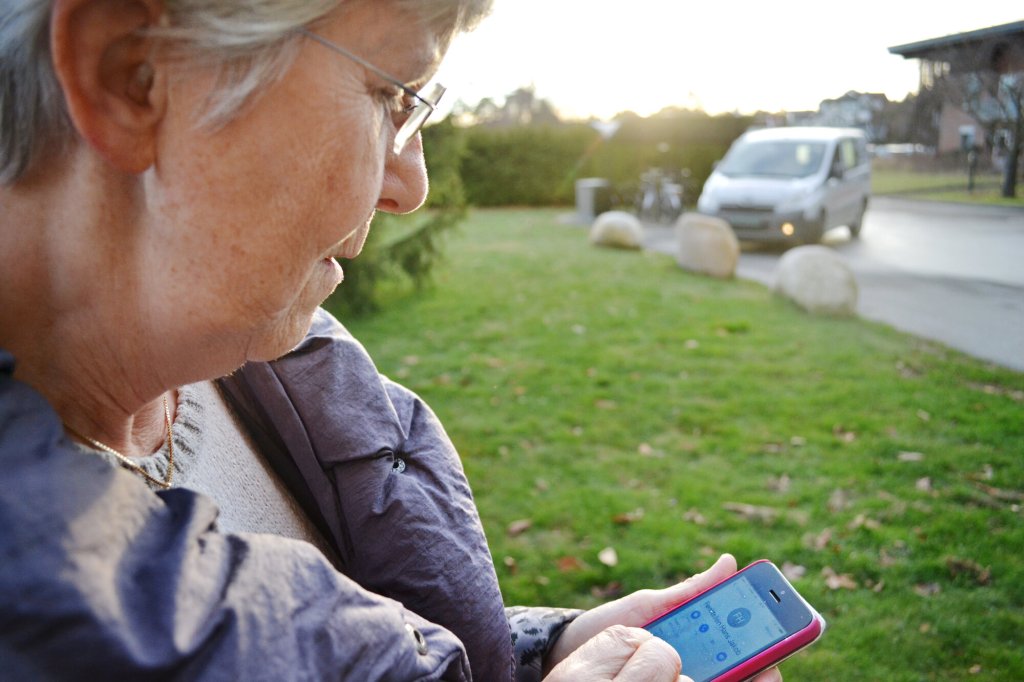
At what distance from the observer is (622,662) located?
115cm

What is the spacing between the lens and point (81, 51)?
0.82 metres

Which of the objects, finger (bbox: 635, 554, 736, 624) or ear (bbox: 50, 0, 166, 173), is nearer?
ear (bbox: 50, 0, 166, 173)

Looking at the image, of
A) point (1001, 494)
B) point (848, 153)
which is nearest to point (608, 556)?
point (1001, 494)

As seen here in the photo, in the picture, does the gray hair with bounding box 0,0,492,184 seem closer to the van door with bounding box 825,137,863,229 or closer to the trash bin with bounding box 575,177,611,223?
the van door with bounding box 825,137,863,229

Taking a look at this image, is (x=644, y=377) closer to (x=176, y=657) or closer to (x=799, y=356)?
(x=799, y=356)

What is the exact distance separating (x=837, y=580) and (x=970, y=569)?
0.57 metres

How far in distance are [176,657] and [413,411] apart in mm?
736

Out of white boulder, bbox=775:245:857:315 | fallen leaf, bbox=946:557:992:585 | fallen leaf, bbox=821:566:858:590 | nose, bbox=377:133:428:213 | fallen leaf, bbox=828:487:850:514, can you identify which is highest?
nose, bbox=377:133:428:213

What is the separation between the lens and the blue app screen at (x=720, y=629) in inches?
53.6

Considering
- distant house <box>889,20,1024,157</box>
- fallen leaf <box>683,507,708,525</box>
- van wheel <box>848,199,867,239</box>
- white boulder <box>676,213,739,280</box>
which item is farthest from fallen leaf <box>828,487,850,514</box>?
van wheel <box>848,199,867,239</box>

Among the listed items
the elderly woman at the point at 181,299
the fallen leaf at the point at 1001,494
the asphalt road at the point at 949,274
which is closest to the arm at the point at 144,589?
the elderly woman at the point at 181,299

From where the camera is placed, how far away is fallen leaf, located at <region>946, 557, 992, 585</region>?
11.9 ft

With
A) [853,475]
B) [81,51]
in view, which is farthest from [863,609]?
[81,51]

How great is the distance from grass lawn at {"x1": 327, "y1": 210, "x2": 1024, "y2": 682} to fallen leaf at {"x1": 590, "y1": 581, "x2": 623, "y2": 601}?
17 millimetres
